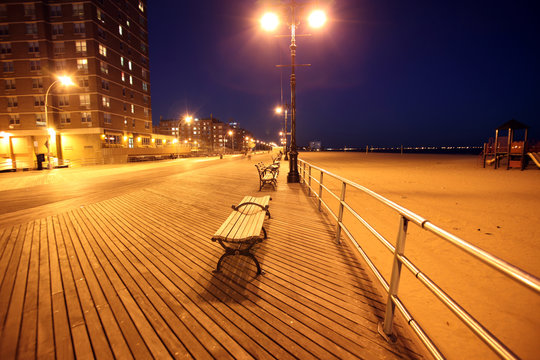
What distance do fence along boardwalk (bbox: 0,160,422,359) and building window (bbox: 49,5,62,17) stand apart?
4483 centimetres

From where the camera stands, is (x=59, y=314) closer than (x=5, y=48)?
Yes

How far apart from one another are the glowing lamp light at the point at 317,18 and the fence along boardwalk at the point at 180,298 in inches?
318

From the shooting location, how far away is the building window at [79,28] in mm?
33469

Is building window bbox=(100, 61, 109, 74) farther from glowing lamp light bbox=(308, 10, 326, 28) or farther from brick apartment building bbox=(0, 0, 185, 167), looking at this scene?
glowing lamp light bbox=(308, 10, 326, 28)

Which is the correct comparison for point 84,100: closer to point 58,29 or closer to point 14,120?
point 14,120

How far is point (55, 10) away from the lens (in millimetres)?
33688

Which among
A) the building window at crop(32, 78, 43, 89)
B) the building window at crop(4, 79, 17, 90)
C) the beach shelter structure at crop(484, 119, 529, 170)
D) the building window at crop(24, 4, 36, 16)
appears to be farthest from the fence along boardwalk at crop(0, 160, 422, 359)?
the building window at crop(24, 4, 36, 16)

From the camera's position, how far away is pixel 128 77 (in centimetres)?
4131

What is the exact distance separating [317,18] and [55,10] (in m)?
44.4

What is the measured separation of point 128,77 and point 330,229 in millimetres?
48255

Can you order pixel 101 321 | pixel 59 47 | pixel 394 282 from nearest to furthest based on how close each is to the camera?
pixel 394 282 < pixel 101 321 < pixel 59 47

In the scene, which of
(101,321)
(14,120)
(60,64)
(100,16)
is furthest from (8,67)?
(101,321)

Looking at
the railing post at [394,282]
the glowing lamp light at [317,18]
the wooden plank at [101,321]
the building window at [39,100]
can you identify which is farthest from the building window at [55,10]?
the railing post at [394,282]

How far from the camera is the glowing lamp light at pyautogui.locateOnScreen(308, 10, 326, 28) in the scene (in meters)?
8.83
